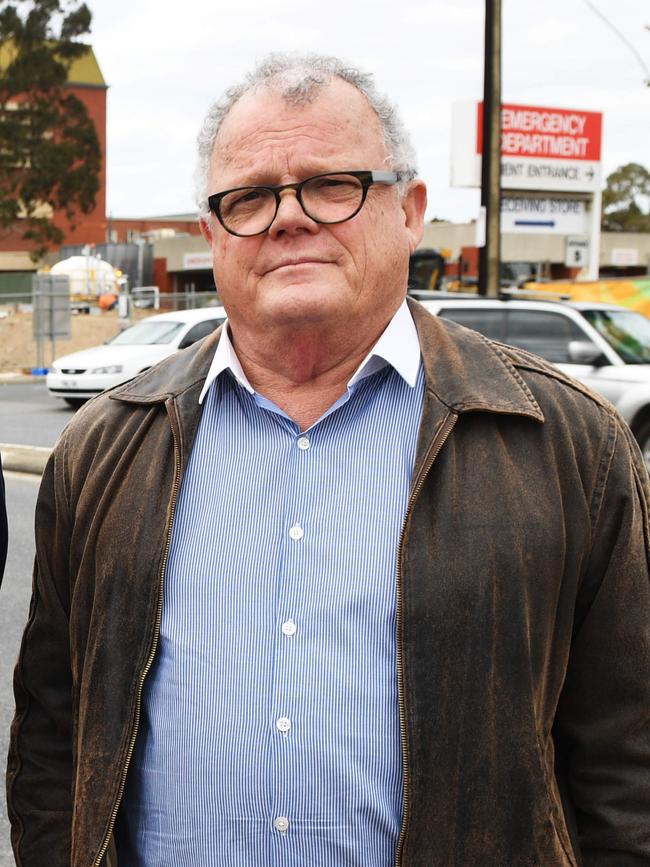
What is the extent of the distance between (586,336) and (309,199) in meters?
8.90

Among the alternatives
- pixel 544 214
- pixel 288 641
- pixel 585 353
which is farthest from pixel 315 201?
pixel 544 214

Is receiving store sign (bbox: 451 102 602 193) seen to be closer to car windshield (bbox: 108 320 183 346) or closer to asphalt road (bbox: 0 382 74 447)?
car windshield (bbox: 108 320 183 346)

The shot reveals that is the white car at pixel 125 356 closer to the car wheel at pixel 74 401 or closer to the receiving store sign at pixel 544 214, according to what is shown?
the car wheel at pixel 74 401

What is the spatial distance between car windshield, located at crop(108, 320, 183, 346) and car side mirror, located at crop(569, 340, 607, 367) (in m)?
8.06

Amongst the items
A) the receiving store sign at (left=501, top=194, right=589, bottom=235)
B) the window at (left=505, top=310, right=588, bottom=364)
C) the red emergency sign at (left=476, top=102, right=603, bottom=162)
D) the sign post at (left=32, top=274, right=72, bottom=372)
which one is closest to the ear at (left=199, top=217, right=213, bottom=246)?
the window at (left=505, top=310, right=588, bottom=364)

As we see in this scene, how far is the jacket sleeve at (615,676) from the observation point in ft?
6.28

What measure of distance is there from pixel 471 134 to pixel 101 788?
24355 millimetres

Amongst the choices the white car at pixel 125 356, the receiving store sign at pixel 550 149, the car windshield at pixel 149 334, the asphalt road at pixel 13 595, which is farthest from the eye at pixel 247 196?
the receiving store sign at pixel 550 149

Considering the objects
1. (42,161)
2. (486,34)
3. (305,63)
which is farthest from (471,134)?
(42,161)

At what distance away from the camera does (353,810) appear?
1847mm

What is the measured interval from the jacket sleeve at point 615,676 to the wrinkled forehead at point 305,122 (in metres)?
0.73

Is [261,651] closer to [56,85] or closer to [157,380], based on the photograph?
[157,380]

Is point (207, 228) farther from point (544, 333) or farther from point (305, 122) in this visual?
point (544, 333)

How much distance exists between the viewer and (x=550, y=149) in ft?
91.9
